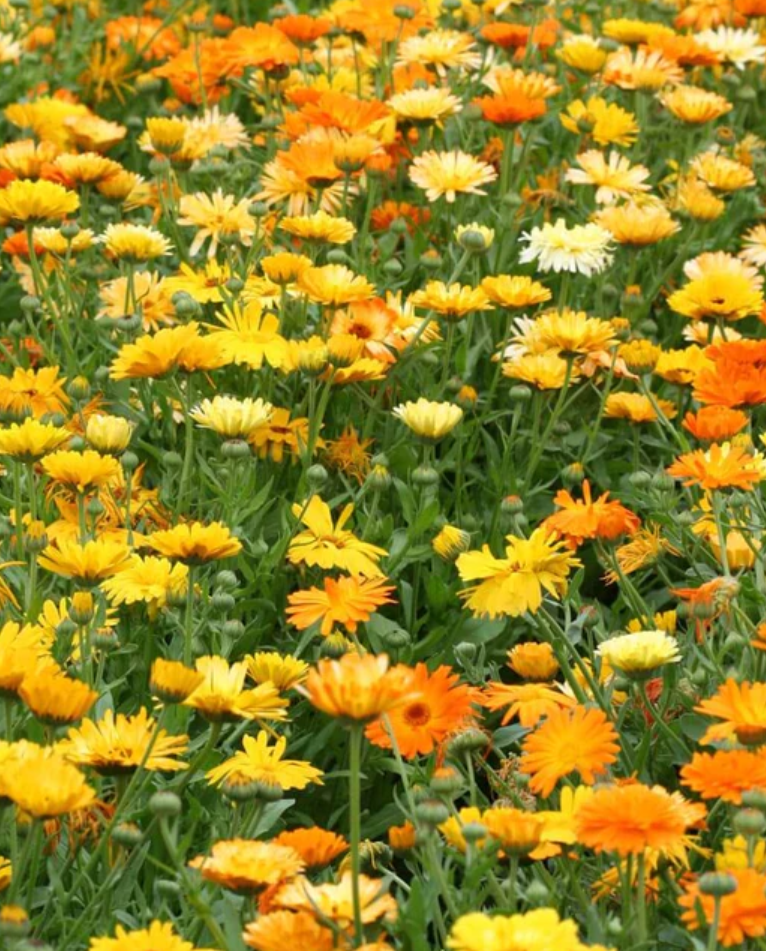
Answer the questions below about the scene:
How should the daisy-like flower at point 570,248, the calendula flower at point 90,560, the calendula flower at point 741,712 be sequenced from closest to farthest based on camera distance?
1. the calendula flower at point 741,712
2. the calendula flower at point 90,560
3. the daisy-like flower at point 570,248

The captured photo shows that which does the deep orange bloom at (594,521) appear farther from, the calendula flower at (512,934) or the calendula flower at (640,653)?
the calendula flower at (512,934)

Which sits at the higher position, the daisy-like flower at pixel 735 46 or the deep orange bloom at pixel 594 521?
the deep orange bloom at pixel 594 521

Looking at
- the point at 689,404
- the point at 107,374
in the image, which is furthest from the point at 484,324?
the point at 107,374

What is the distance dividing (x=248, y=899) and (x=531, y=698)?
0.53 m

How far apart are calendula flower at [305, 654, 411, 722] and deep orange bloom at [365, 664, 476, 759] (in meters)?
0.55

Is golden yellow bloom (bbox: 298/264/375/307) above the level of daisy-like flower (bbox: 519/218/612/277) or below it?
above

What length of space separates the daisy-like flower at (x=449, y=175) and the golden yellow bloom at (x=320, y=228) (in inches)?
12.3

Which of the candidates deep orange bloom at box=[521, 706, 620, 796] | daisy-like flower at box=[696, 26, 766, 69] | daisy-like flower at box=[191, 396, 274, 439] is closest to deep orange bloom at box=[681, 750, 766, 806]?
deep orange bloom at box=[521, 706, 620, 796]

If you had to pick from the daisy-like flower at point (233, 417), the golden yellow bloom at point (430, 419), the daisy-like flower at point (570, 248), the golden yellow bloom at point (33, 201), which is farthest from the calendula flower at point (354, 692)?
the daisy-like flower at point (570, 248)

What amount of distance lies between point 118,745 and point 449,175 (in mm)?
1777

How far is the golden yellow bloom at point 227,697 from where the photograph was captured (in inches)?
89.0

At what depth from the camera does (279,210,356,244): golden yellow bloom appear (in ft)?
11.2

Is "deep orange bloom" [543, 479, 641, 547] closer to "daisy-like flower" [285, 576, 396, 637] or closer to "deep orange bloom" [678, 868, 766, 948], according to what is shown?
"daisy-like flower" [285, 576, 396, 637]

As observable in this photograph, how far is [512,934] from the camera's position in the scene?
5.99ft
